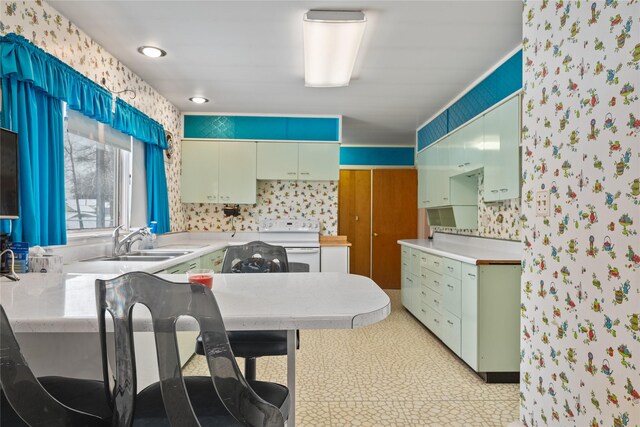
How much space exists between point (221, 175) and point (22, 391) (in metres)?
4.25

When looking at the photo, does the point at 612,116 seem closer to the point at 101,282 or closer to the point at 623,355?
the point at 623,355

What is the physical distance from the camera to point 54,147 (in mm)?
2496

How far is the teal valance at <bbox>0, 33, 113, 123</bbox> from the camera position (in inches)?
85.2

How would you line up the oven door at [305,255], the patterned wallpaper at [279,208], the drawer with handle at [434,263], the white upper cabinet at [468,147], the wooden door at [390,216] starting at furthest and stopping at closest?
1. the wooden door at [390,216]
2. the patterned wallpaper at [279,208]
3. the oven door at [305,255]
4. the drawer with handle at [434,263]
5. the white upper cabinet at [468,147]

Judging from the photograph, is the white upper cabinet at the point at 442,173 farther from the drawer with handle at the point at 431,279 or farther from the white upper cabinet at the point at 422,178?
the drawer with handle at the point at 431,279

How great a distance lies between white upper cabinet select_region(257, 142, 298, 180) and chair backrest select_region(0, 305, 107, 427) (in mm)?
4198

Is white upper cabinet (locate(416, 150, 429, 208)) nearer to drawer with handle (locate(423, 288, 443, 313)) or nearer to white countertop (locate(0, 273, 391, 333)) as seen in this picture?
drawer with handle (locate(423, 288, 443, 313))

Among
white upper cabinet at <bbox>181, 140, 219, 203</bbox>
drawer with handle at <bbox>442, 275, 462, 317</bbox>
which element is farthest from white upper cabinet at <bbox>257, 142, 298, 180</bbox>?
drawer with handle at <bbox>442, 275, 462, 317</bbox>

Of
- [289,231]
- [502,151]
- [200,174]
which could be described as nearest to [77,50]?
[200,174]

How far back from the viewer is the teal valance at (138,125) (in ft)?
11.2

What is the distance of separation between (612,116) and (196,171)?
447 centimetres

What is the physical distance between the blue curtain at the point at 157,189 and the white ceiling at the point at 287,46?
2.32 feet

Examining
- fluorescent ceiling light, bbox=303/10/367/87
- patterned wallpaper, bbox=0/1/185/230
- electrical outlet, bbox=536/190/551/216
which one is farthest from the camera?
fluorescent ceiling light, bbox=303/10/367/87

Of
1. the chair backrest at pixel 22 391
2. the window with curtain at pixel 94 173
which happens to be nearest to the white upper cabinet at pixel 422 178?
the window with curtain at pixel 94 173
